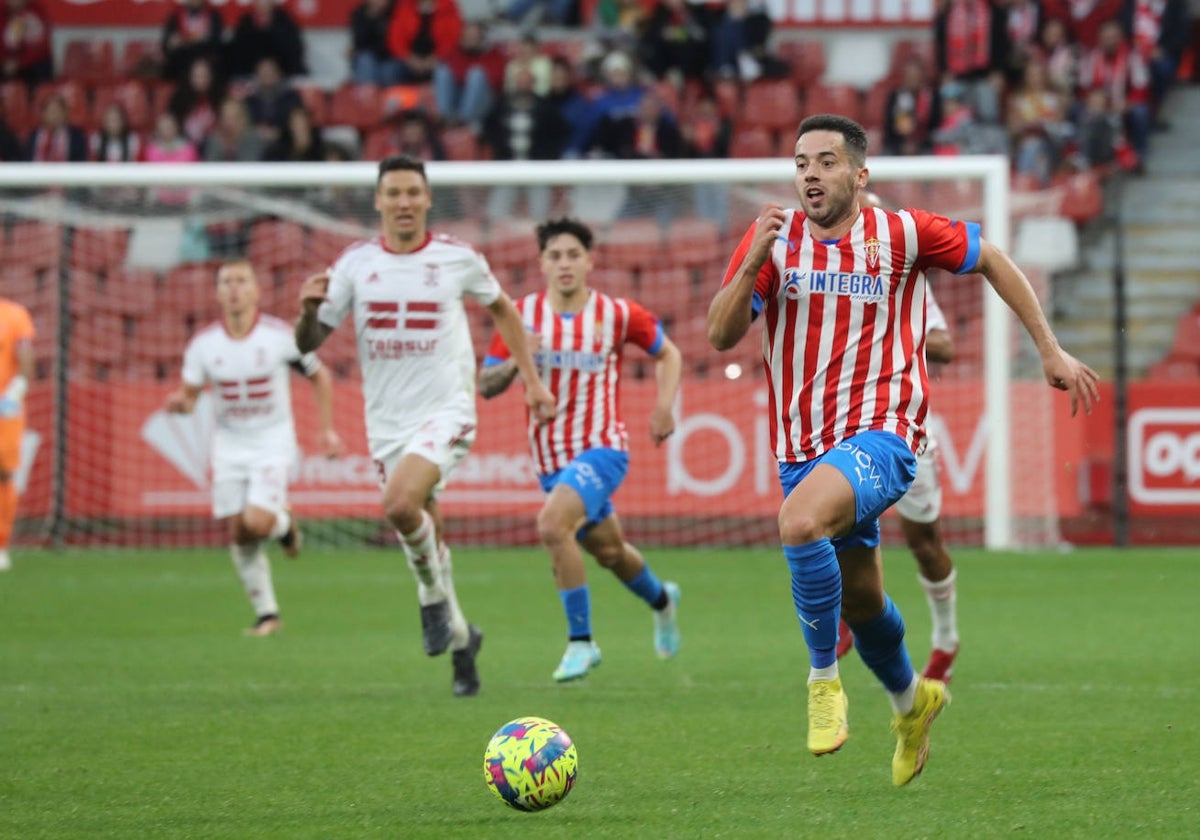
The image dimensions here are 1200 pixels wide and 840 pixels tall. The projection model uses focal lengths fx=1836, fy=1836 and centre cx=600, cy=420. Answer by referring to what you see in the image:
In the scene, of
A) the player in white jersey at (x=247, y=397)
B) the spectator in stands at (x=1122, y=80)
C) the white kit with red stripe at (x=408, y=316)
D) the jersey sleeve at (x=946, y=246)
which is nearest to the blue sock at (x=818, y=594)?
the jersey sleeve at (x=946, y=246)

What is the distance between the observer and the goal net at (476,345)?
16281mm

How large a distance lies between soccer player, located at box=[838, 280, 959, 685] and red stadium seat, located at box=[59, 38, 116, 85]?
53.2 feet

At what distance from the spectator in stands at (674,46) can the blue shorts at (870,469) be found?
49.5 ft

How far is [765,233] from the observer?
→ 18.6ft

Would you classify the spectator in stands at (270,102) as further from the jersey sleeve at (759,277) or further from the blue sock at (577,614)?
the jersey sleeve at (759,277)

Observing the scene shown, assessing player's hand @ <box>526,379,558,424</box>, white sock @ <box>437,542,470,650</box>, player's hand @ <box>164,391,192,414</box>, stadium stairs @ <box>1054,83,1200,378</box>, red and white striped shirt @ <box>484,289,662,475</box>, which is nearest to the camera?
white sock @ <box>437,542,470,650</box>

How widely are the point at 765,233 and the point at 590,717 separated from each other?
117 inches

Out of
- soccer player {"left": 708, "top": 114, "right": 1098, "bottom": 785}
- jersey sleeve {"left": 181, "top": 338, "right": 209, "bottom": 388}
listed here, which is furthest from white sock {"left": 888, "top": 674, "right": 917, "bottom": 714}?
jersey sleeve {"left": 181, "top": 338, "right": 209, "bottom": 388}

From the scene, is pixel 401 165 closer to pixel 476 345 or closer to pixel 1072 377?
pixel 1072 377

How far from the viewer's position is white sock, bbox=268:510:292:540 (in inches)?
469

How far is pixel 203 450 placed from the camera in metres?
16.9

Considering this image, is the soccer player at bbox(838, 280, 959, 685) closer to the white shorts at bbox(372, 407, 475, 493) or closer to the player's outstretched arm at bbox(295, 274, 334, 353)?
the white shorts at bbox(372, 407, 475, 493)

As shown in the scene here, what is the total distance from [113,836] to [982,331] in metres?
12.5

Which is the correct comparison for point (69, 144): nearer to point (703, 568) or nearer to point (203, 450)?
→ point (203, 450)
